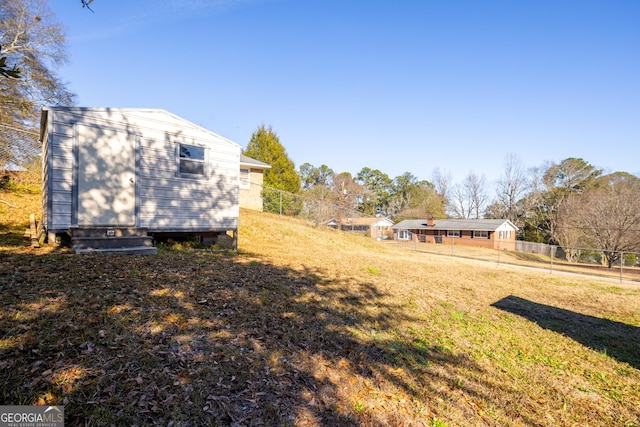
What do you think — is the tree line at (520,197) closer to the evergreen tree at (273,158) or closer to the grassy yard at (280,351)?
the evergreen tree at (273,158)

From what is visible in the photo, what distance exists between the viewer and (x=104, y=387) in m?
2.50

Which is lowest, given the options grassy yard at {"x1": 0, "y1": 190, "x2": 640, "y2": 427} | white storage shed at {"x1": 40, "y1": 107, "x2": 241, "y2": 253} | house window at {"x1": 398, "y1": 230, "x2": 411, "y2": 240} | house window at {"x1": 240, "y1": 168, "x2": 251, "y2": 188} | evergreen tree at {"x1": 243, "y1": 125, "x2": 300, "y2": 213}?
house window at {"x1": 398, "y1": 230, "x2": 411, "y2": 240}

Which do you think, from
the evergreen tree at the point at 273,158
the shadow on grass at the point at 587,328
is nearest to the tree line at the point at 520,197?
the evergreen tree at the point at 273,158

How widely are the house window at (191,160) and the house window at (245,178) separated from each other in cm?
1010

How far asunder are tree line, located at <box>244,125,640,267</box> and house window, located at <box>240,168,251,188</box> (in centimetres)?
214

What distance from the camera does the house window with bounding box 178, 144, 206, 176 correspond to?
7.95 metres

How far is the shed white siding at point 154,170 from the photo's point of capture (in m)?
6.20

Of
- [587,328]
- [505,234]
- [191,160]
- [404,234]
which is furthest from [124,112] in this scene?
[505,234]

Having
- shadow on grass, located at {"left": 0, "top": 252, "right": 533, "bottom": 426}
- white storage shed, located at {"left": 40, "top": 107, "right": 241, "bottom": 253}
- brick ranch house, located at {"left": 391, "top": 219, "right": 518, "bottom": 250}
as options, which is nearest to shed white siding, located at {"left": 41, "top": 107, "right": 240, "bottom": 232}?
white storage shed, located at {"left": 40, "top": 107, "right": 241, "bottom": 253}

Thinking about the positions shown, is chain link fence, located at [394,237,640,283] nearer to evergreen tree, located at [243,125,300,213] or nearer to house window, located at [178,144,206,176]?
evergreen tree, located at [243,125,300,213]

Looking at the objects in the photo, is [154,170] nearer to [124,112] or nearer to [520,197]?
[124,112]

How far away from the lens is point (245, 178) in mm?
18688

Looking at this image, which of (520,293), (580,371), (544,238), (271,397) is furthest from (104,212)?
(544,238)

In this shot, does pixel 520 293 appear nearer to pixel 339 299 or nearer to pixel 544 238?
pixel 339 299
